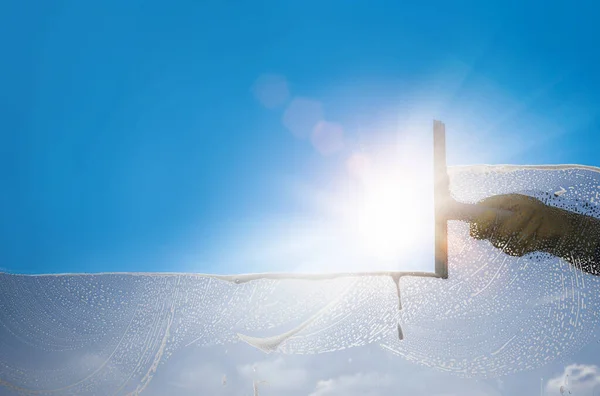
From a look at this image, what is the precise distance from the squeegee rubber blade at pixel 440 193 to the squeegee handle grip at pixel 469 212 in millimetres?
81

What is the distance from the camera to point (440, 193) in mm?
4148

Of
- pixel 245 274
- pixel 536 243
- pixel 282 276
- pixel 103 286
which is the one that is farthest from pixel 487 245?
pixel 103 286

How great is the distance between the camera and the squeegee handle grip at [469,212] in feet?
12.8

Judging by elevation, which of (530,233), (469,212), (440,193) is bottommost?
(530,233)

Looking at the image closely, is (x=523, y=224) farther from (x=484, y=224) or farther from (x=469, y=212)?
(x=469, y=212)

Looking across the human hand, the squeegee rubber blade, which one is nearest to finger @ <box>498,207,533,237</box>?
the human hand

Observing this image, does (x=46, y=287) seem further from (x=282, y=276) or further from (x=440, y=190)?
(x=440, y=190)

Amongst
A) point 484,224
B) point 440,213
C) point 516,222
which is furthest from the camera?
point 440,213

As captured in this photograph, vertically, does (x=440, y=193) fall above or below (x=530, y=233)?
above

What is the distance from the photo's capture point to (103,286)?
5977mm

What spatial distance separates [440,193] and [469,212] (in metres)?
0.29

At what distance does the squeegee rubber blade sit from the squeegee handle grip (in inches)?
3.2

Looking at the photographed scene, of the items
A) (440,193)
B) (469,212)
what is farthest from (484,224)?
(440,193)

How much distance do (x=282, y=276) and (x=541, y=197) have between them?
214 centimetres
